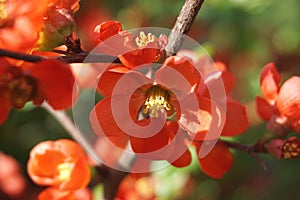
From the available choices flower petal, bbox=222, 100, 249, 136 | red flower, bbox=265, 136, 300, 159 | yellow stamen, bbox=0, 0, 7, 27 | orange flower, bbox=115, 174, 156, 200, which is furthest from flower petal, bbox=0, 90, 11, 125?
orange flower, bbox=115, 174, 156, 200

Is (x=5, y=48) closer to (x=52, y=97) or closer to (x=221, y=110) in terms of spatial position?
(x=52, y=97)

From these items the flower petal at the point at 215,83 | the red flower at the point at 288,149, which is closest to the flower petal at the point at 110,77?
the flower petal at the point at 215,83

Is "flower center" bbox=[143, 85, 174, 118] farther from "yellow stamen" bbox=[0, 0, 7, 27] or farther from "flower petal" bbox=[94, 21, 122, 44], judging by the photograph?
"yellow stamen" bbox=[0, 0, 7, 27]

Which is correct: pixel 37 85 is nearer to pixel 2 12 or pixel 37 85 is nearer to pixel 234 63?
pixel 2 12

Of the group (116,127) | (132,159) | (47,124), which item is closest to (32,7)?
(116,127)

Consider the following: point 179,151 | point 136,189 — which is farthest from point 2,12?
point 136,189

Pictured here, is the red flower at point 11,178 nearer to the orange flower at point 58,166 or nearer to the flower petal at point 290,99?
the orange flower at point 58,166
